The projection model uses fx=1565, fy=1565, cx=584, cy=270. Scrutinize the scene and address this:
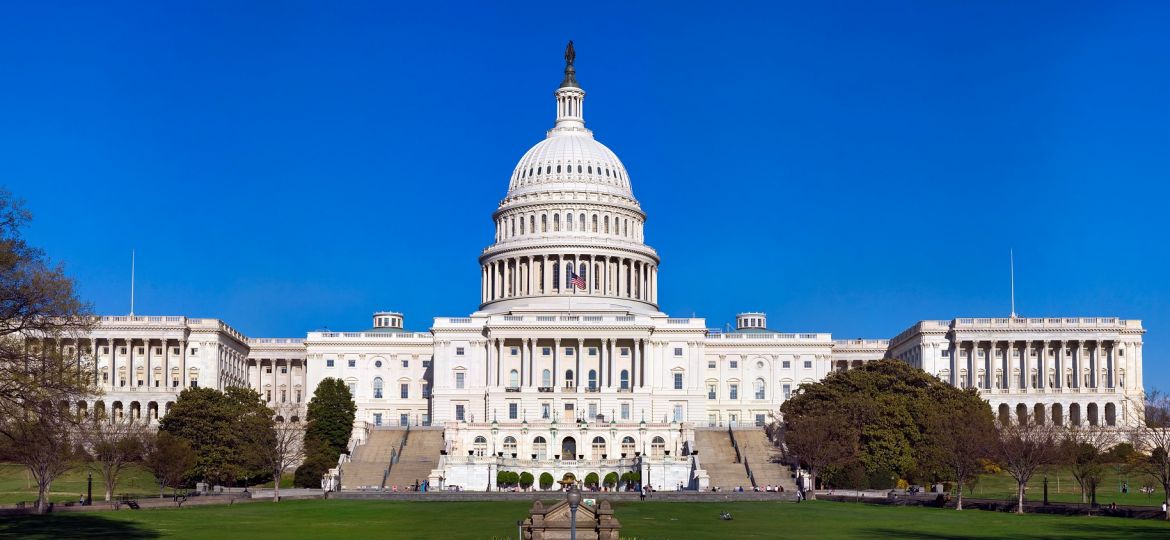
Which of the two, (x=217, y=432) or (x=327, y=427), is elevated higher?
(x=327, y=427)

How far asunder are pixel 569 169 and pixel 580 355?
30.5m

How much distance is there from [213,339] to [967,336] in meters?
74.9

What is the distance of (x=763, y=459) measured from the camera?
121000 millimetres

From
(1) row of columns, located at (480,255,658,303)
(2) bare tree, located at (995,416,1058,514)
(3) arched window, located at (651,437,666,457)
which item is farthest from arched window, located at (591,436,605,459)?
(2) bare tree, located at (995,416,1058,514)

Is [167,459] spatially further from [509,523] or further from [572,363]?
[572,363]

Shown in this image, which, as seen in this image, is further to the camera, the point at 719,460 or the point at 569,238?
the point at 569,238

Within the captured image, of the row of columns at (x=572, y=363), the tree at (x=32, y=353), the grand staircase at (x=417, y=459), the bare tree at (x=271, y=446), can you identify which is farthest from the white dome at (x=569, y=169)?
the tree at (x=32, y=353)

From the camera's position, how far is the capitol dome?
545 ft

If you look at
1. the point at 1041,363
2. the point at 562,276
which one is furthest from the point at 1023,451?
the point at 562,276

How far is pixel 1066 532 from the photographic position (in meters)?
62.1

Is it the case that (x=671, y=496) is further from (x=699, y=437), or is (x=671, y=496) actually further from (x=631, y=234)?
(x=631, y=234)

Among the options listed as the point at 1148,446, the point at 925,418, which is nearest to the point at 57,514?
the point at 925,418

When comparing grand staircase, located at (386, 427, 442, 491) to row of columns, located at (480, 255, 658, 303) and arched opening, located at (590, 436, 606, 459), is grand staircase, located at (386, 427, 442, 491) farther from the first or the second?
row of columns, located at (480, 255, 658, 303)

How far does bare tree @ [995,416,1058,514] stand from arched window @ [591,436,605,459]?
1481 inches
